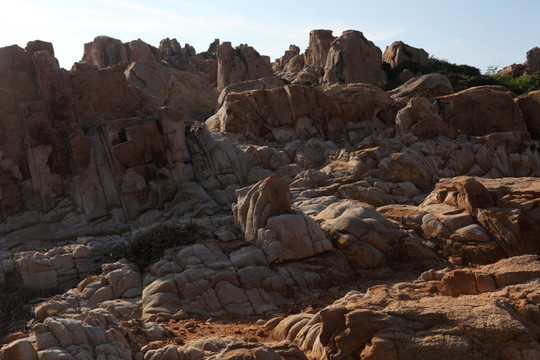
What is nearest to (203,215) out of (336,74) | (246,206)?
(246,206)

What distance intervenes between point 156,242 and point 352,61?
27.0 meters

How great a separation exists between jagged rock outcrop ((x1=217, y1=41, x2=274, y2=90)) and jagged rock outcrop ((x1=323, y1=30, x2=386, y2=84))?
6.52m

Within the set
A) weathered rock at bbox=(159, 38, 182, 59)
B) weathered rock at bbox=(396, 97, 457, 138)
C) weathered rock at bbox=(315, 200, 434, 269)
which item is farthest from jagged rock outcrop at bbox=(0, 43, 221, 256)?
weathered rock at bbox=(159, 38, 182, 59)

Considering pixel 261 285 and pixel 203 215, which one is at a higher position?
pixel 203 215

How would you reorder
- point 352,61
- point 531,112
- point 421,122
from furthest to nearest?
point 352,61
point 531,112
point 421,122

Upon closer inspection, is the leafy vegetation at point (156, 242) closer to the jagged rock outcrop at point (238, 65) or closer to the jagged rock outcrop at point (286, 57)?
the jagged rock outcrop at point (238, 65)

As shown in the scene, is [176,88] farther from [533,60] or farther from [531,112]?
[533,60]

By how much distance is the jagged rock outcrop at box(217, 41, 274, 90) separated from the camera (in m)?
42.9

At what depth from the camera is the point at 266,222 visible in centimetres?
1572

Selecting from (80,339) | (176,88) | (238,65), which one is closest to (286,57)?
(238,65)

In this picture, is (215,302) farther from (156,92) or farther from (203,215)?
(156,92)

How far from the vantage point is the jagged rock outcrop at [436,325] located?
802 centimetres

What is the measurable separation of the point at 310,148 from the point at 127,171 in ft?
26.4

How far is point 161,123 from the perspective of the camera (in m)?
22.0
